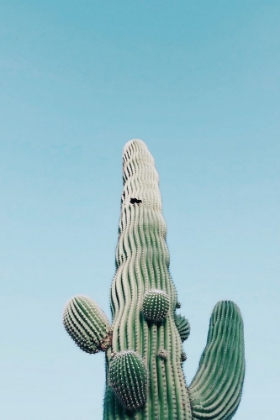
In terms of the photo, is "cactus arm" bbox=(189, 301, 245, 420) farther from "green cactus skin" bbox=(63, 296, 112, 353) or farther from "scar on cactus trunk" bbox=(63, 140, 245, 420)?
"green cactus skin" bbox=(63, 296, 112, 353)

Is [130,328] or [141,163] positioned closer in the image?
[130,328]

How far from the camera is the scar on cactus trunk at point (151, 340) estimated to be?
579 centimetres

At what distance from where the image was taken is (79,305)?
6.72m

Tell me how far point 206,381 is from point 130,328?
3.24 ft

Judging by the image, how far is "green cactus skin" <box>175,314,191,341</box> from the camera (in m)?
7.09

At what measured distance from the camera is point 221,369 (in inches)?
253

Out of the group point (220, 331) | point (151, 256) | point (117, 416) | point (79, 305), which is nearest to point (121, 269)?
point (151, 256)

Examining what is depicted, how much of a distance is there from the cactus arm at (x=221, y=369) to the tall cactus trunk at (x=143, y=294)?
0.29m

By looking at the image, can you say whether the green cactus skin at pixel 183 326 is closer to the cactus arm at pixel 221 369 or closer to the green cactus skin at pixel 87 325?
the cactus arm at pixel 221 369

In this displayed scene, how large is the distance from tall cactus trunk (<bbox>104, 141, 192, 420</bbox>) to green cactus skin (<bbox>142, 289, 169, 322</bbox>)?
96 millimetres

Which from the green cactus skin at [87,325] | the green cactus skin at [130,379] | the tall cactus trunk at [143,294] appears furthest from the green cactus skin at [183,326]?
the green cactus skin at [130,379]

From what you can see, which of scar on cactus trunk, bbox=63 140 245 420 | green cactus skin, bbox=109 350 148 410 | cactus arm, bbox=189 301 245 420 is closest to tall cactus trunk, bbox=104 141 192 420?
scar on cactus trunk, bbox=63 140 245 420

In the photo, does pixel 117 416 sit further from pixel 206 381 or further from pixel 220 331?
pixel 220 331

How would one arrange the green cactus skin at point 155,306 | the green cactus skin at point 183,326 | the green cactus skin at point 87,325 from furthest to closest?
the green cactus skin at point 183,326 → the green cactus skin at point 87,325 → the green cactus skin at point 155,306
